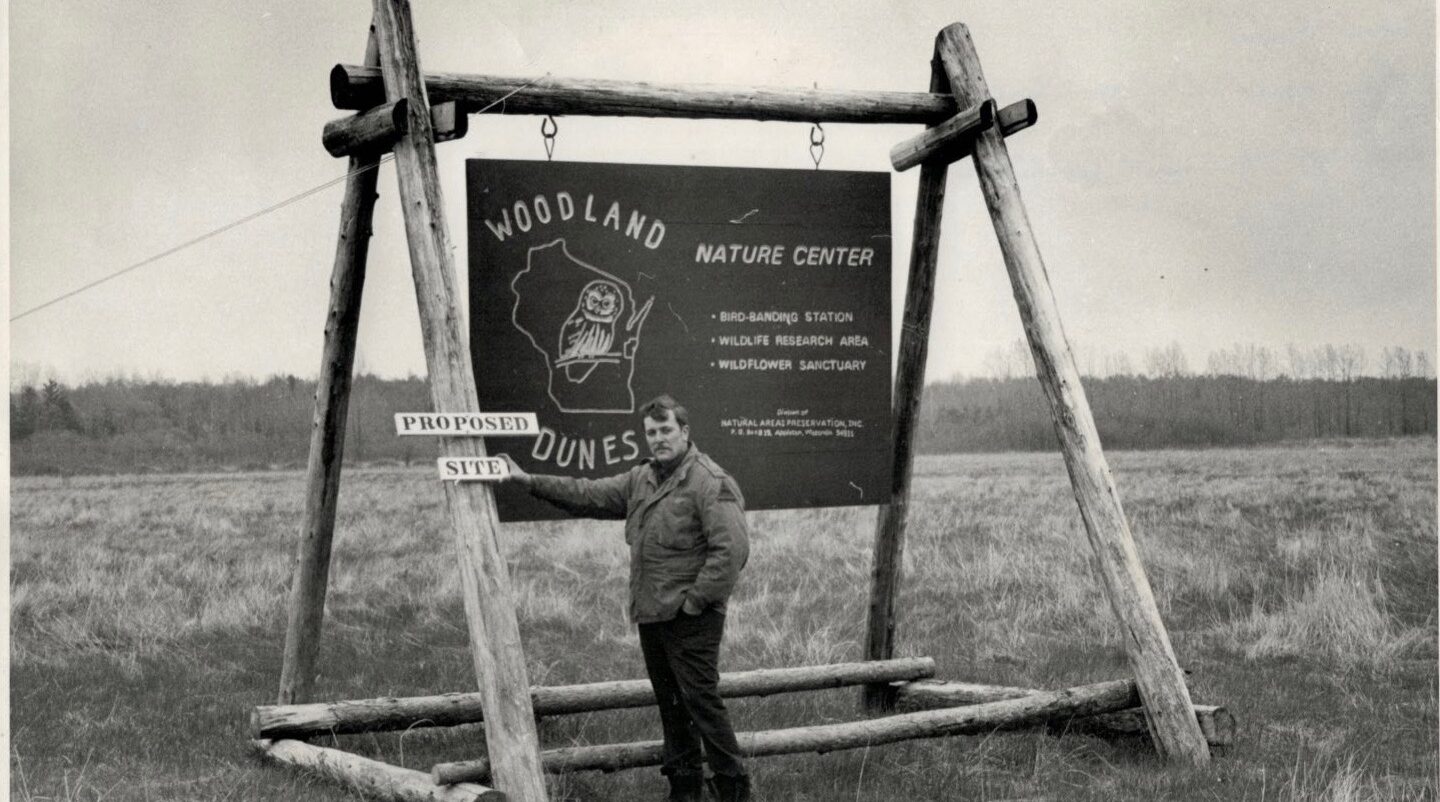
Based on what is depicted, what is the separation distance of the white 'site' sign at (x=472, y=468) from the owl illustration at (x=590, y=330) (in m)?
1.41

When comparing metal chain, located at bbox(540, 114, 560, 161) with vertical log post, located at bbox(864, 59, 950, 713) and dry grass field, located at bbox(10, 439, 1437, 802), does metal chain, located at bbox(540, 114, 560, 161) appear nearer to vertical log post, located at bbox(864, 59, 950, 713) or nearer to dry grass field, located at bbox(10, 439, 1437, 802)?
vertical log post, located at bbox(864, 59, 950, 713)

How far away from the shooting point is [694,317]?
8188 millimetres

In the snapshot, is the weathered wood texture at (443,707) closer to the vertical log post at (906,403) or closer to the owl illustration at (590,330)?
the vertical log post at (906,403)

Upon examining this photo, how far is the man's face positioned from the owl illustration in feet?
3.61

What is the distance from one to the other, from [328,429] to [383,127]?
1.85m

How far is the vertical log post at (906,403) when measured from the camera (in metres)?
8.75

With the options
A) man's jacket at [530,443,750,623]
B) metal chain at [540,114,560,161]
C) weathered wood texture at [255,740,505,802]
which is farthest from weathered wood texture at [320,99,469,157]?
weathered wood texture at [255,740,505,802]

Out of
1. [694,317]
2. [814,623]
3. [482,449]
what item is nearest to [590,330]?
[694,317]

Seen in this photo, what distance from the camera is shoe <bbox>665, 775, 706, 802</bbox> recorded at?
23.1 ft

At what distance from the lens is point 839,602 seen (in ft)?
49.2

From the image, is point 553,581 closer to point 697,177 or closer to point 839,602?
point 839,602

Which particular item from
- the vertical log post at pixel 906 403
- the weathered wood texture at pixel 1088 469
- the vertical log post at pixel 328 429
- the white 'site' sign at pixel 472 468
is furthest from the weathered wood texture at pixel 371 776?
the weathered wood texture at pixel 1088 469

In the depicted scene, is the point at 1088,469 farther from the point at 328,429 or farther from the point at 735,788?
the point at 328,429

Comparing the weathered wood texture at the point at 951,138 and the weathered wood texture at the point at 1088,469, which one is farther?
the weathered wood texture at the point at 951,138
